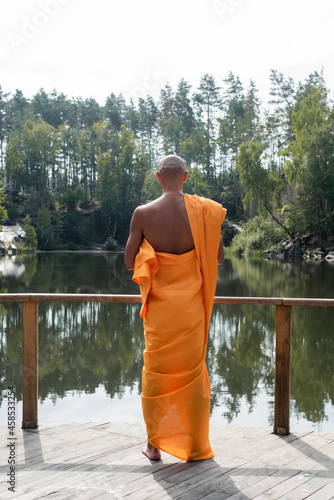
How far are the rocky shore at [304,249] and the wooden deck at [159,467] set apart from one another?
28.3 meters

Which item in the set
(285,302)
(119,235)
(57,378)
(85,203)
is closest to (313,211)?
(119,235)

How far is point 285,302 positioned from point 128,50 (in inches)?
333

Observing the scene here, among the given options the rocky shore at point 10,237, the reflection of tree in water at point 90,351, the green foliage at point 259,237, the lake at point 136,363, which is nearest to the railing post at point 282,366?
the lake at point 136,363

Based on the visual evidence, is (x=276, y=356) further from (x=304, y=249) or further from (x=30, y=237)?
(x=30, y=237)

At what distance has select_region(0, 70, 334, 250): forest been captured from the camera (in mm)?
33147

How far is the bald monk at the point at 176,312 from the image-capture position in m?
2.57

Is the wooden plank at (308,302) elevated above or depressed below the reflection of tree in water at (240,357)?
above

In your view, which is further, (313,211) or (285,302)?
(313,211)

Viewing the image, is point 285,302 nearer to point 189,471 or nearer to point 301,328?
point 189,471

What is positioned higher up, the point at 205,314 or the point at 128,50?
the point at 128,50

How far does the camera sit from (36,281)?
17922mm

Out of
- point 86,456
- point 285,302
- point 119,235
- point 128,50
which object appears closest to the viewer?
point 86,456

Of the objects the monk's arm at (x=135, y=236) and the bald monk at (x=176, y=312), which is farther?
the monk's arm at (x=135, y=236)

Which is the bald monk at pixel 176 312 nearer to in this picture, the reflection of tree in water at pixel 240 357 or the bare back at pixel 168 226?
the bare back at pixel 168 226
